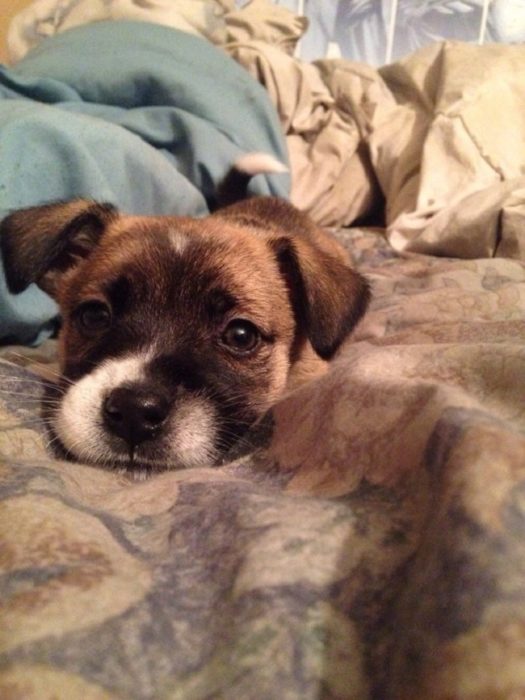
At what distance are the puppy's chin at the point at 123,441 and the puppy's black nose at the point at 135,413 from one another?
0.5 inches

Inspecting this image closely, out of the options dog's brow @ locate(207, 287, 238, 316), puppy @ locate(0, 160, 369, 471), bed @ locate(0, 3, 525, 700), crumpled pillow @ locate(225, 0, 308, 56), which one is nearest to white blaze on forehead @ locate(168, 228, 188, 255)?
puppy @ locate(0, 160, 369, 471)

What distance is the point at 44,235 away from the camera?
1250 millimetres

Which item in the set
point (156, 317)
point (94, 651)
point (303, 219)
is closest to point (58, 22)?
point (303, 219)

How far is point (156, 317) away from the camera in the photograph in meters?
1.13

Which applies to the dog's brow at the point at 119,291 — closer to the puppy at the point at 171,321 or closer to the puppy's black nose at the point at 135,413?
the puppy at the point at 171,321

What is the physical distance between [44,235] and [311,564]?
3.23 feet

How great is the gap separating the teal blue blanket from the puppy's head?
171mm

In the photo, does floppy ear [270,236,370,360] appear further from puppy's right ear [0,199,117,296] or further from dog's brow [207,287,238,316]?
puppy's right ear [0,199,117,296]

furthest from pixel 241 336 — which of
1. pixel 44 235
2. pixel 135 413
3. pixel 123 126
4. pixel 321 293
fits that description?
pixel 123 126

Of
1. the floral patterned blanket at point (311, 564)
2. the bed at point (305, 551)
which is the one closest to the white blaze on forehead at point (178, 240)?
the bed at point (305, 551)

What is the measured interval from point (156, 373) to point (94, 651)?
0.59 metres

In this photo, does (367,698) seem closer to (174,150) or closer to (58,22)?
(174,150)

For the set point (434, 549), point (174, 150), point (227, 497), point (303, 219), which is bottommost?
point (303, 219)

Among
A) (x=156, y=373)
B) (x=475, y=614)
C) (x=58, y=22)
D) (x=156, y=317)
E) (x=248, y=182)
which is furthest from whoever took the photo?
(x=58, y=22)
